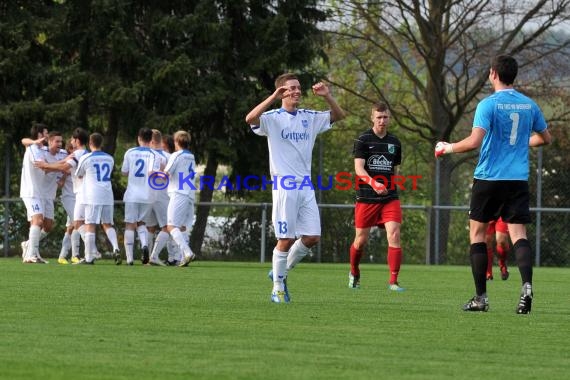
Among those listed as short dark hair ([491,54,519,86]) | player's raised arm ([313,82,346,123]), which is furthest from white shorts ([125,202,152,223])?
short dark hair ([491,54,519,86])

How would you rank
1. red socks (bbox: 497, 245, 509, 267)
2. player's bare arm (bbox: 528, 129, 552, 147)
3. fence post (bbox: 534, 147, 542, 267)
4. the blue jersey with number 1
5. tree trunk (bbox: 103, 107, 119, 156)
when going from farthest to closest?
tree trunk (bbox: 103, 107, 119, 156), fence post (bbox: 534, 147, 542, 267), red socks (bbox: 497, 245, 509, 267), player's bare arm (bbox: 528, 129, 552, 147), the blue jersey with number 1

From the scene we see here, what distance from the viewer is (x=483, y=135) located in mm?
10898

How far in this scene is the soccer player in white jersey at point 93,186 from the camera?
2266cm

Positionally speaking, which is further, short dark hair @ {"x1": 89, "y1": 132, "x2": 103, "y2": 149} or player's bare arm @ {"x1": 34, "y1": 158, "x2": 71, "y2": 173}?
player's bare arm @ {"x1": 34, "y1": 158, "x2": 71, "y2": 173}

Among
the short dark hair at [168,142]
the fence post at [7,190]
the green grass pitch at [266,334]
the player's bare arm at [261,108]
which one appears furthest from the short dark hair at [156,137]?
the player's bare arm at [261,108]

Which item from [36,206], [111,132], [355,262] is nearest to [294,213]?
[355,262]

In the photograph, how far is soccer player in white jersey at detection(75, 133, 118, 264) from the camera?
22.7 metres

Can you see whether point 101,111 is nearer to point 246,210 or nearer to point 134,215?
point 246,210

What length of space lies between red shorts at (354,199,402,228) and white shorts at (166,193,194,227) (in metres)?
6.67

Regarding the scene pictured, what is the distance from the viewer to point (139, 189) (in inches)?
921

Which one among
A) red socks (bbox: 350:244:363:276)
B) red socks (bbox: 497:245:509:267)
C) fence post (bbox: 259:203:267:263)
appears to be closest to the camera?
red socks (bbox: 350:244:363:276)

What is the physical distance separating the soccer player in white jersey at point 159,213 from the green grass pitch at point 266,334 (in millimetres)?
7607

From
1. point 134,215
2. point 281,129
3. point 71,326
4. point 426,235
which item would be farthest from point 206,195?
point 71,326

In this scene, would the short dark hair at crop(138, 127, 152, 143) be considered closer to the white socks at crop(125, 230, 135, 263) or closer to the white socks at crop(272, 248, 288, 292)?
the white socks at crop(125, 230, 135, 263)
